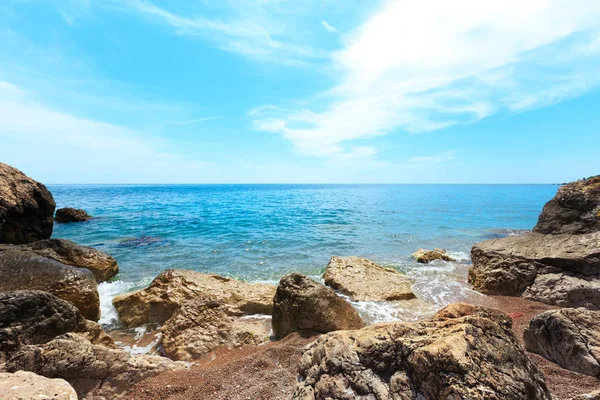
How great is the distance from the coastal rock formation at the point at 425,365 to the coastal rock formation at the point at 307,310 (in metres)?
3.10

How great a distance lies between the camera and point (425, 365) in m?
2.99

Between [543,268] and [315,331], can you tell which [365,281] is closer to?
[315,331]

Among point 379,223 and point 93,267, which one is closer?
point 93,267

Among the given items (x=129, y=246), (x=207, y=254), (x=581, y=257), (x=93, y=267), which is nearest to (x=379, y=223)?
(x=207, y=254)

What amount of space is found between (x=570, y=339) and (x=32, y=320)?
33.4ft

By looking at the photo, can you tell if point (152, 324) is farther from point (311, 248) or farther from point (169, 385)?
point (311, 248)

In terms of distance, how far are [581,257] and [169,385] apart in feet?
39.5

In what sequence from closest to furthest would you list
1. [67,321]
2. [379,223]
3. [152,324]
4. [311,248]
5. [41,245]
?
[67,321] < [152,324] < [41,245] < [311,248] < [379,223]

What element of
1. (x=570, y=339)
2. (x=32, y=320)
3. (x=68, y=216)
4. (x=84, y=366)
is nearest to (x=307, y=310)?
(x=84, y=366)

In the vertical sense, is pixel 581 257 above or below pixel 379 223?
above

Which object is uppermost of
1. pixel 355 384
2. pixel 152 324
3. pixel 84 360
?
pixel 355 384

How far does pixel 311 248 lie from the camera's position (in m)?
18.8

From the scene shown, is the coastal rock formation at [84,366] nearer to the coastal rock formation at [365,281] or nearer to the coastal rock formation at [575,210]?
the coastal rock formation at [365,281]

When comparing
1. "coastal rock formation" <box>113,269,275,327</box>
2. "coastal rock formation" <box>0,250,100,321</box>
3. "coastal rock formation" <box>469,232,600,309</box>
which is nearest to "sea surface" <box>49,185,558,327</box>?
"coastal rock formation" <box>113,269,275,327</box>
